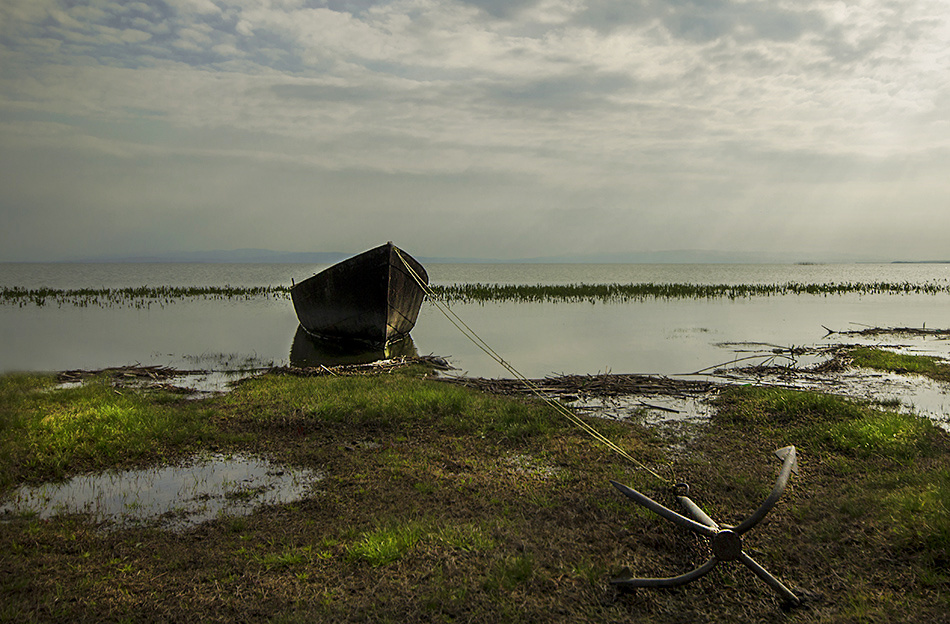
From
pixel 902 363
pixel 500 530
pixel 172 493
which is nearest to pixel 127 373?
pixel 172 493

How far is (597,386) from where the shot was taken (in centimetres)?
1177

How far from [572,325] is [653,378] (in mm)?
11856

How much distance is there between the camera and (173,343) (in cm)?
A: 1986

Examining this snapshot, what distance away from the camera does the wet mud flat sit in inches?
158

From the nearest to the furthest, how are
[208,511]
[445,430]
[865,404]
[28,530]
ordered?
[28,530]
[208,511]
[445,430]
[865,404]

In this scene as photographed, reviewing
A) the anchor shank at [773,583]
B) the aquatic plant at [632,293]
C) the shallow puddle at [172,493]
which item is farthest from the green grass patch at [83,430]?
the aquatic plant at [632,293]

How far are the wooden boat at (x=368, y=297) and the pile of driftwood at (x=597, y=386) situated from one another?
214 inches

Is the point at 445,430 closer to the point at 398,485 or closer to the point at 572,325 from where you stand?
the point at 398,485

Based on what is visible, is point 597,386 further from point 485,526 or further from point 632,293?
point 632,293

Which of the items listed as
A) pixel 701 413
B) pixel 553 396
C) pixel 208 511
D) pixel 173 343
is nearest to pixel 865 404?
pixel 701 413

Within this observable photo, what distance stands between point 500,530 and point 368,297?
1326 cm

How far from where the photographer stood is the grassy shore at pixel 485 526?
158 inches

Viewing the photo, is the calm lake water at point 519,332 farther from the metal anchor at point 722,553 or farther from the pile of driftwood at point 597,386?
the metal anchor at point 722,553

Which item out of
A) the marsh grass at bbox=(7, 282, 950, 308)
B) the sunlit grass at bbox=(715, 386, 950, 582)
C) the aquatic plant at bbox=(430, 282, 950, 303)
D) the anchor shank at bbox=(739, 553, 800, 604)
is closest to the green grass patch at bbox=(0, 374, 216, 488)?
the anchor shank at bbox=(739, 553, 800, 604)
